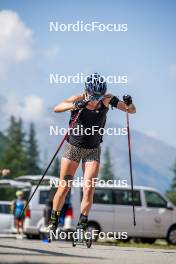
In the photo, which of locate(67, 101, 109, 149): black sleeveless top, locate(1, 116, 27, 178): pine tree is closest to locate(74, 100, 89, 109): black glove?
locate(67, 101, 109, 149): black sleeveless top

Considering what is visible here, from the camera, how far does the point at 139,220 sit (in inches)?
1017

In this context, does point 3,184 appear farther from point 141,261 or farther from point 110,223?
point 141,261

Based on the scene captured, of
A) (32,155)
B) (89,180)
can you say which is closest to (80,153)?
(89,180)

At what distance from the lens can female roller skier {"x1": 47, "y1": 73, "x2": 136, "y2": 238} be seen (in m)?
10.7

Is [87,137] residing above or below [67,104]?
below

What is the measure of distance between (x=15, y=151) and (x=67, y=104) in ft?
354

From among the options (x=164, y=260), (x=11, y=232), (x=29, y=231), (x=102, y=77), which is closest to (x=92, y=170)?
(x=102, y=77)

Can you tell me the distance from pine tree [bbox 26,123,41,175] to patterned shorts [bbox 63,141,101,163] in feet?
354

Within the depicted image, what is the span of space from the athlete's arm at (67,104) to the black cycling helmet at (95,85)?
0.66ft

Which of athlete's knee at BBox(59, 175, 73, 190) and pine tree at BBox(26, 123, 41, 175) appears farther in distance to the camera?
pine tree at BBox(26, 123, 41, 175)

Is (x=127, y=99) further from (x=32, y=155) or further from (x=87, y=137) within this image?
(x=32, y=155)

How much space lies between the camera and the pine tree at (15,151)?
113688 mm

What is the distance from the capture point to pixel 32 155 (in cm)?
13700

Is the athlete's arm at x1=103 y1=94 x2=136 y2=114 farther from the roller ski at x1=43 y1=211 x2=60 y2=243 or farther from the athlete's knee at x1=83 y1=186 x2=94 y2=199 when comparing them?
the roller ski at x1=43 y1=211 x2=60 y2=243
